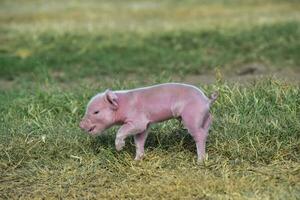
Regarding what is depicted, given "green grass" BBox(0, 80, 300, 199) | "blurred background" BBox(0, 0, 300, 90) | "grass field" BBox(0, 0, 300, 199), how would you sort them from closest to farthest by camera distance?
"green grass" BBox(0, 80, 300, 199) → "grass field" BBox(0, 0, 300, 199) → "blurred background" BBox(0, 0, 300, 90)

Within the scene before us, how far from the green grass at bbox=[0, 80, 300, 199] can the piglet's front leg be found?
0.19 metres

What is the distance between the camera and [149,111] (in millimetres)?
4871

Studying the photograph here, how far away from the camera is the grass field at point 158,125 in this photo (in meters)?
4.66

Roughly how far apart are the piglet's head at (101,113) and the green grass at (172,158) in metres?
0.28

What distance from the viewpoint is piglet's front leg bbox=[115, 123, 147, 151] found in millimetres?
4840

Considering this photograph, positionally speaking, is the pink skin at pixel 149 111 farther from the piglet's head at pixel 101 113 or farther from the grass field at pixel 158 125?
the grass field at pixel 158 125

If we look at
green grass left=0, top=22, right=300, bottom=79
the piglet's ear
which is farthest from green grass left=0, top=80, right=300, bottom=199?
green grass left=0, top=22, right=300, bottom=79

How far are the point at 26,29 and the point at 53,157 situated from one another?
7.83 m

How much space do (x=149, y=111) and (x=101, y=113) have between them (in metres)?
0.33

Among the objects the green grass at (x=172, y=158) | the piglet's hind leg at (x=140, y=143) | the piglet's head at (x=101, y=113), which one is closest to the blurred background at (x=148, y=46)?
the green grass at (x=172, y=158)

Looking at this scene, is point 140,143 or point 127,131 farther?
point 140,143

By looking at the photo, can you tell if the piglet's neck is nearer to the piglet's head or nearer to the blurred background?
the piglet's head

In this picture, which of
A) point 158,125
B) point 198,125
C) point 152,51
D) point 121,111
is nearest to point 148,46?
point 152,51

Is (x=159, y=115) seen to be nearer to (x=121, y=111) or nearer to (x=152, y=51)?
(x=121, y=111)
